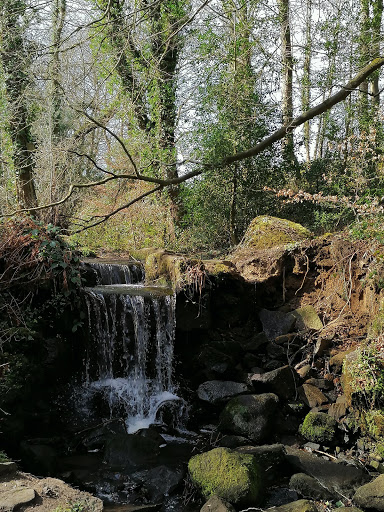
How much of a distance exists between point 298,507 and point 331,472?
0.97 meters

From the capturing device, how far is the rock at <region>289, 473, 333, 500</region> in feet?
14.4

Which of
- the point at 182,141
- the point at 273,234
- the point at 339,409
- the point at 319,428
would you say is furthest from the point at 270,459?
the point at 182,141

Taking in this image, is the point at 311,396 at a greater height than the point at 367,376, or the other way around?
the point at 367,376

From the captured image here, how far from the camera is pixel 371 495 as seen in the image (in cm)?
421

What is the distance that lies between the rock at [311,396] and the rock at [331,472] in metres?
0.99

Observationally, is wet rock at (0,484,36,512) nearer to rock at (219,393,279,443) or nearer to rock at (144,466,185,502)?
rock at (144,466,185,502)

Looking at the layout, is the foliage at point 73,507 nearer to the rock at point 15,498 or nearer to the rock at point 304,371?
the rock at point 15,498

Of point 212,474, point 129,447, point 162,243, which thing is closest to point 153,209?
point 162,243

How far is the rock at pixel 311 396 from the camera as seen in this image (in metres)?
6.07

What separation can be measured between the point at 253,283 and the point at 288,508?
13.9 feet

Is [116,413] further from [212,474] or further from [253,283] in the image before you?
[253,283]

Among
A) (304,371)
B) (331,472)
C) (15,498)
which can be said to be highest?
(15,498)

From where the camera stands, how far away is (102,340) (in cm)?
682

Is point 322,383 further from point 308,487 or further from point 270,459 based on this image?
point 308,487
